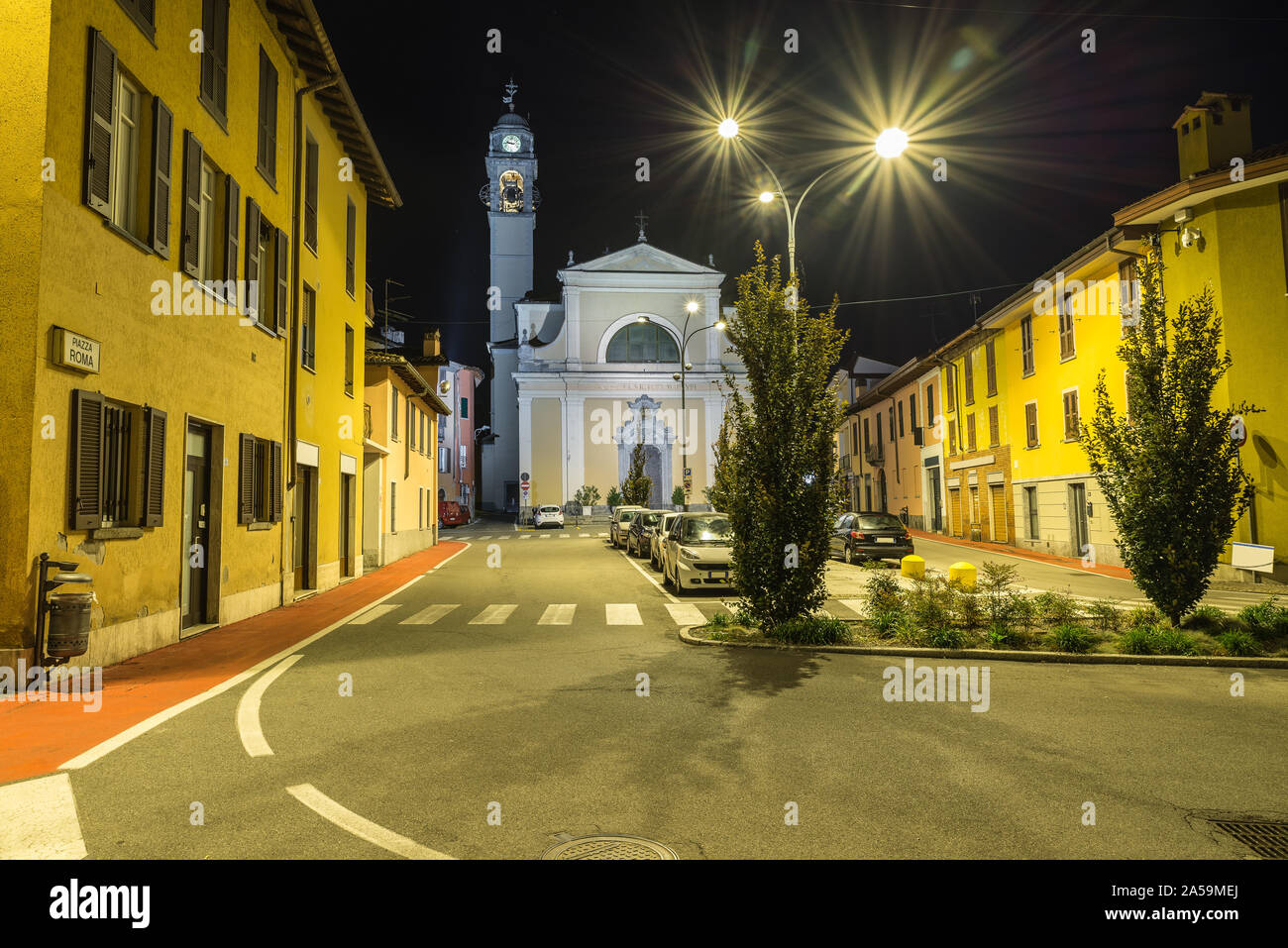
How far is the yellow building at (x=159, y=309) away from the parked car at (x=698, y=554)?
7.35 metres

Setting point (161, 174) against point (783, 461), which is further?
point (783, 461)

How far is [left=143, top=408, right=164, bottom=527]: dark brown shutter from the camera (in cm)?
925

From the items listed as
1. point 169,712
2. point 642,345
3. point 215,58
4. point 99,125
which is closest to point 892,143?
point 215,58

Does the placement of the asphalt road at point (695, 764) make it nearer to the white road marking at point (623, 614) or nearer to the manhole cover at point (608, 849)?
the manhole cover at point (608, 849)

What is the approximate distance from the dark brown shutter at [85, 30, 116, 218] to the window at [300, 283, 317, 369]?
717 cm

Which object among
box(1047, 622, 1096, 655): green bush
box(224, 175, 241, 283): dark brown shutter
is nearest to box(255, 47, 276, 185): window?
box(224, 175, 241, 283): dark brown shutter

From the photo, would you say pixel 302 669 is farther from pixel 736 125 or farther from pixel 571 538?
pixel 571 538

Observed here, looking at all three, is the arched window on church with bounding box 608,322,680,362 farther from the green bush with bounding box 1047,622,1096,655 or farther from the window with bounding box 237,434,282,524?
the green bush with bounding box 1047,622,1096,655

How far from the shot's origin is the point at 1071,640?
9.34m

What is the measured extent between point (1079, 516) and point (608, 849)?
24.2 m

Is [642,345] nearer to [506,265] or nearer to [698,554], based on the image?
[506,265]

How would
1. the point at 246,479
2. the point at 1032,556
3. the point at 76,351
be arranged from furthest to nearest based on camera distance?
the point at 1032,556, the point at 246,479, the point at 76,351

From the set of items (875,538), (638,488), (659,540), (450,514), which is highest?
(638,488)
